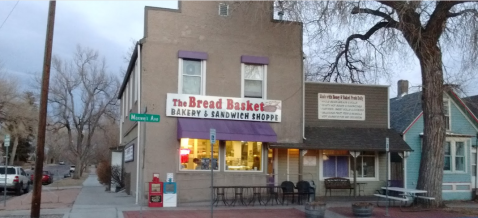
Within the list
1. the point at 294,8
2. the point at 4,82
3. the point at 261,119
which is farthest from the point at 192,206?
the point at 4,82

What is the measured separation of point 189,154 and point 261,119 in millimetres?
3093

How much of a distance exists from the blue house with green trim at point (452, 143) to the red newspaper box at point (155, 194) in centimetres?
1063

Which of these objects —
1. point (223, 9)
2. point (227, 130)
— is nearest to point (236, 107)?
point (227, 130)

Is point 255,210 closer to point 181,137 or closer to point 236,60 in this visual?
point 181,137

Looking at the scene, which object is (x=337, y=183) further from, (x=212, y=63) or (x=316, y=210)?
(x=212, y=63)

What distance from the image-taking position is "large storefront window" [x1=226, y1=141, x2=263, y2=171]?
1869 centimetres

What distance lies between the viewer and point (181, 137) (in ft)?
55.8

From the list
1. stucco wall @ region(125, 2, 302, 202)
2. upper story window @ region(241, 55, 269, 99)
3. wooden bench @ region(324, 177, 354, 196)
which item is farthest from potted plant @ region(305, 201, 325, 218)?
upper story window @ region(241, 55, 269, 99)

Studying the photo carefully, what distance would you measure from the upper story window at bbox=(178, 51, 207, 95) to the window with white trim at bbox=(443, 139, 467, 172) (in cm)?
1148

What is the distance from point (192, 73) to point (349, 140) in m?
6.91

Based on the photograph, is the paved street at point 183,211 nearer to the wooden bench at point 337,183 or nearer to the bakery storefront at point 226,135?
the bakery storefront at point 226,135

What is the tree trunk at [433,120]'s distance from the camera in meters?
16.7

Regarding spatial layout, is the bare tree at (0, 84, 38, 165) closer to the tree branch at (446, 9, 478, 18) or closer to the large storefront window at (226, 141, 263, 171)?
the large storefront window at (226, 141, 263, 171)

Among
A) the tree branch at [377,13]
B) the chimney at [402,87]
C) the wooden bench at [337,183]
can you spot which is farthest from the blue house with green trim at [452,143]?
the tree branch at [377,13]
